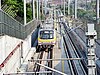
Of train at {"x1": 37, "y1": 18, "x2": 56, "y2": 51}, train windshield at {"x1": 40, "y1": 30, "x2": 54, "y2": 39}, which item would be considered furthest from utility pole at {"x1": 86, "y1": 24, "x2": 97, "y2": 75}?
train windshield at {"x1": 40, "y1": 30, "x2": 54, "y2": 39}

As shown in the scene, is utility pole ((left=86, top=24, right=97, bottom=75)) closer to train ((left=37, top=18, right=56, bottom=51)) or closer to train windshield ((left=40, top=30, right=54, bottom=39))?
train ((left=37, top=18, right=56, bottom=51))

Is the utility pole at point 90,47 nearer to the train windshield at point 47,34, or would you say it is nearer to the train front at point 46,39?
the train front at point 46,39

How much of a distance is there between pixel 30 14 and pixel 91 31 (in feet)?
119

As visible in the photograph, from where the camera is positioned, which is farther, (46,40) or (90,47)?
(46,40)

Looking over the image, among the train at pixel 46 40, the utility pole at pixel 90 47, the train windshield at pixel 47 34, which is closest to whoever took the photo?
the utility pole at pixel 90 47

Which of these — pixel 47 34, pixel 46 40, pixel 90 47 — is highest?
pixel 90 47

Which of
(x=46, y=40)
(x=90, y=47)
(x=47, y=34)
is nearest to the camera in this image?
(x=90, y=47)

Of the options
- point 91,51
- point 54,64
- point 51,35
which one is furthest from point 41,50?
point 91,51

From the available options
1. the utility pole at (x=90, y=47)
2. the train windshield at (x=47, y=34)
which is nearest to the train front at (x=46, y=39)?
the train windshield at (x=47, y=34)

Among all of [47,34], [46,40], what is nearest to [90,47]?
[46,40]

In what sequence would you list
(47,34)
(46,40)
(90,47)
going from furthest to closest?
(47,34) → (46,40) → (90,47)

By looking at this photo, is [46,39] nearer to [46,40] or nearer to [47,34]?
[46,40]

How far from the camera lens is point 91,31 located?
26.9ft

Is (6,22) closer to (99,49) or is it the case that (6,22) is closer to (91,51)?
(91,51)
